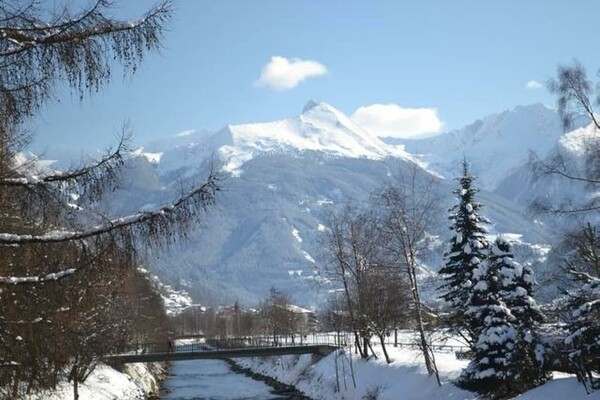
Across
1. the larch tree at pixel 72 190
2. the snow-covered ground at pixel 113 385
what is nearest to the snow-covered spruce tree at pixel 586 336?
the larch tree at pixel 72 190

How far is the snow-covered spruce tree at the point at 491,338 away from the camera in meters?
22.6

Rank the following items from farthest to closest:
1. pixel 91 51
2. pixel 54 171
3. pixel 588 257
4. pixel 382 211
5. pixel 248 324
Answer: pixel 248 324 → pixel 382 211 → pixel 588 257 → pixel 54 171 → pixel 91 51

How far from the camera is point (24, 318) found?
8.59 meters

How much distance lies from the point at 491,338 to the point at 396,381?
11609 mm

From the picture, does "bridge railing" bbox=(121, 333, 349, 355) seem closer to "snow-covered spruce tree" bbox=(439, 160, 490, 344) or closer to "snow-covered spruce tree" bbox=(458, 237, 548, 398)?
"snow-covered spruce tree" bbox=(439, 160, 490, 344)

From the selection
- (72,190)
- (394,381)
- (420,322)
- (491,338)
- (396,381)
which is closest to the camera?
(72,190)

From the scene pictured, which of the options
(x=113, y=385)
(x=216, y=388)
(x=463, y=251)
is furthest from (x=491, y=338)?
(x=216, y=388)

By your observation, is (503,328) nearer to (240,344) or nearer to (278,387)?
(278,387)

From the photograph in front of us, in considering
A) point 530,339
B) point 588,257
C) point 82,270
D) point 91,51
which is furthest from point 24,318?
point 588,257

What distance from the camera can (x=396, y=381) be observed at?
33062mm

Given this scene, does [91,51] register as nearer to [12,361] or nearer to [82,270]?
[82,270]

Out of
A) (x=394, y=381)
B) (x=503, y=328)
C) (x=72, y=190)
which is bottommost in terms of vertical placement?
(x=394, y=381)

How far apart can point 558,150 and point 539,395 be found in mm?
8320

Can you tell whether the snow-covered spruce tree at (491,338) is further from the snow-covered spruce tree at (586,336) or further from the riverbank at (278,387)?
the riverbank at (278,387)
